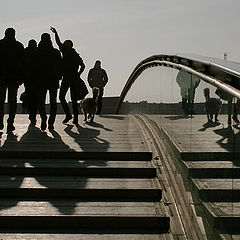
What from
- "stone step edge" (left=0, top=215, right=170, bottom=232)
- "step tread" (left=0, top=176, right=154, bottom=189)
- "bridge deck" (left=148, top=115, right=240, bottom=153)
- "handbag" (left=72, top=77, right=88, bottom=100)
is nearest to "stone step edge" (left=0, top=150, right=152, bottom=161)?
"bridge deck" (left=148, top=115, right=240, bottom=153)

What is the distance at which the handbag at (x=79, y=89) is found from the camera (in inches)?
568

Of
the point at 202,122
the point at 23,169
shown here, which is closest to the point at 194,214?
the point at 202,122

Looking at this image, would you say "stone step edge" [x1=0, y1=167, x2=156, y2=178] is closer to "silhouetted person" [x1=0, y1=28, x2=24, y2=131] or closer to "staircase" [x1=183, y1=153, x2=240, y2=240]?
"staircase" [x1=183, y1=153, x2=240, y2=240]

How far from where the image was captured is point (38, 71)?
13.2 meters

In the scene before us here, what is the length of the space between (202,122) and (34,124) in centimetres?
821

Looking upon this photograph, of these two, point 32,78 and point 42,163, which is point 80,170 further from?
point 32,78

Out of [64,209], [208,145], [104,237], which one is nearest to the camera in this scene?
[208,145]

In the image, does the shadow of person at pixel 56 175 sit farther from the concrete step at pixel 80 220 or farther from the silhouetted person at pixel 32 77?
the silhouetted person at pixel 32 77

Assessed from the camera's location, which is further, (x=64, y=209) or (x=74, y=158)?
(x=74, y=158)

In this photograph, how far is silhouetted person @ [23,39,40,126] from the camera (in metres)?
13.2

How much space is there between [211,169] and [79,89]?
8932 millimetres

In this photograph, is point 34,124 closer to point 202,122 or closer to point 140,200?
point 140,200

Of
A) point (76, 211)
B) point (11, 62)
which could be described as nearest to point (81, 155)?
point (76, 211)

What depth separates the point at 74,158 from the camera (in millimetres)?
9906
